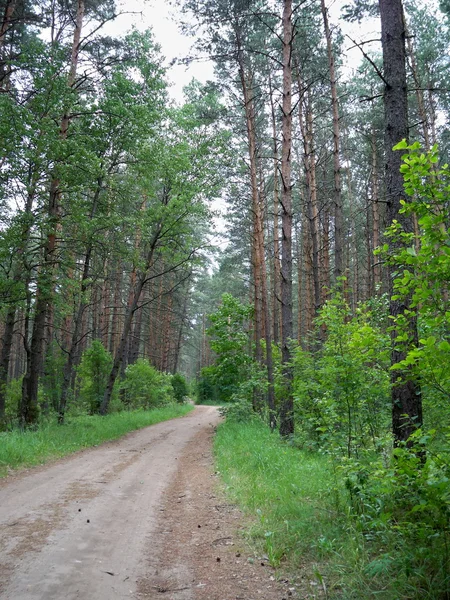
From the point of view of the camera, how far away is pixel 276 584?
358 centimetres

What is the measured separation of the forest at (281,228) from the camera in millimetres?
3297

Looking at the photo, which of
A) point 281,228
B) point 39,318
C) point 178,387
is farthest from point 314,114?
point 178,387

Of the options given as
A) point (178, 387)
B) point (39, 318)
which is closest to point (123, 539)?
point (39, 318)

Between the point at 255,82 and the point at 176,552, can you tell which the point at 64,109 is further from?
the point at 176,552

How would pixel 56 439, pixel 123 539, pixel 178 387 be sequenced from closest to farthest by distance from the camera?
pixel 123 539 → pixel 56 439 → pixel 178 387

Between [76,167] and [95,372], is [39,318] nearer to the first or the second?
[76,167]

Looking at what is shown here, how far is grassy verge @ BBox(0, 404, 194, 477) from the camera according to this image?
8.27 m

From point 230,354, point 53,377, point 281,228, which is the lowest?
point 53,377

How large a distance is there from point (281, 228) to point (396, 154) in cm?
729

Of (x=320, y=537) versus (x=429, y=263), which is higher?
(x=429, y=263)

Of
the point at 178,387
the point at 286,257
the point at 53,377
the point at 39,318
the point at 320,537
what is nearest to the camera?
the point at 320,537

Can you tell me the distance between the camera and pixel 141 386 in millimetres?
21562

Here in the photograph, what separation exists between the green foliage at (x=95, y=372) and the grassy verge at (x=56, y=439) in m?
2.25

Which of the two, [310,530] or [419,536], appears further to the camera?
[310,530]
